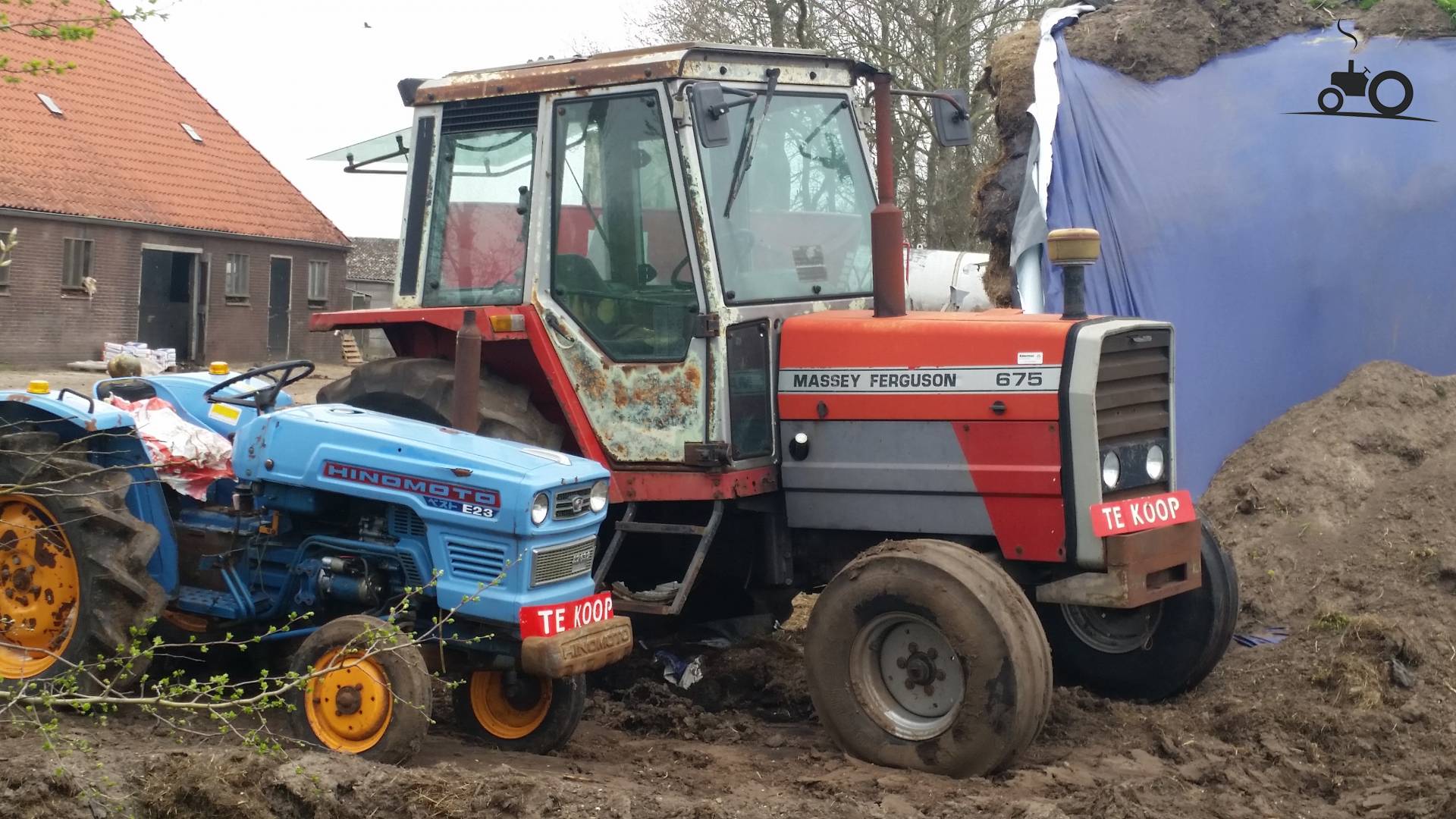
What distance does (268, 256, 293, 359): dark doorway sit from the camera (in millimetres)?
28047

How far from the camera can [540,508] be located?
16.7 ft

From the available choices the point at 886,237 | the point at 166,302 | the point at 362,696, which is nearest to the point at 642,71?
the point at 886,237

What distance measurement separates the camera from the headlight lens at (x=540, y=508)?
5047 millimetres

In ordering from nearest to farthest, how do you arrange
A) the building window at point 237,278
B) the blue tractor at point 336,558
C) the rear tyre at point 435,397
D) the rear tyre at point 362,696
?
the rear tyre at point 362,696, the blue tractor at point 336,558, the rear tyre at point 435,397, the building window at point 237,278

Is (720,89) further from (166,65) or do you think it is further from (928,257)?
(166,65)

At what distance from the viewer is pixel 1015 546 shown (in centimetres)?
540

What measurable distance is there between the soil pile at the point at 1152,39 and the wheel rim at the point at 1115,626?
4235mm

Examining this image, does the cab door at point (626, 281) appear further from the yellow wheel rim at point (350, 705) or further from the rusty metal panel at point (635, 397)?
the yellow wheel rim at point (350, 705)

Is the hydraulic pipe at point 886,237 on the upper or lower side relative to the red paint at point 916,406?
upper

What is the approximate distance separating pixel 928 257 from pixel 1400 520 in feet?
32.4

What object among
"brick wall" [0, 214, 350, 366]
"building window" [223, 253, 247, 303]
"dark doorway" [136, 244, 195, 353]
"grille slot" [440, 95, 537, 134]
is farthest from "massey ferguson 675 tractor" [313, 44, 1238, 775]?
"building window" [223, 253, 247, 303]

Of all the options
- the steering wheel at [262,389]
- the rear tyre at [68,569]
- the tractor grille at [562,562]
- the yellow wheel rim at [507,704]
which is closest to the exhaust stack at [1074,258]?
the tractor grille at [562,562]

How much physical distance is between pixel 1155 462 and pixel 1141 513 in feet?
1.30

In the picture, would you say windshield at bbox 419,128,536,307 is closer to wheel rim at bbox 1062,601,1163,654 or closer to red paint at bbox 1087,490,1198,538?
red paint at bbox 1087,490,1198,538
